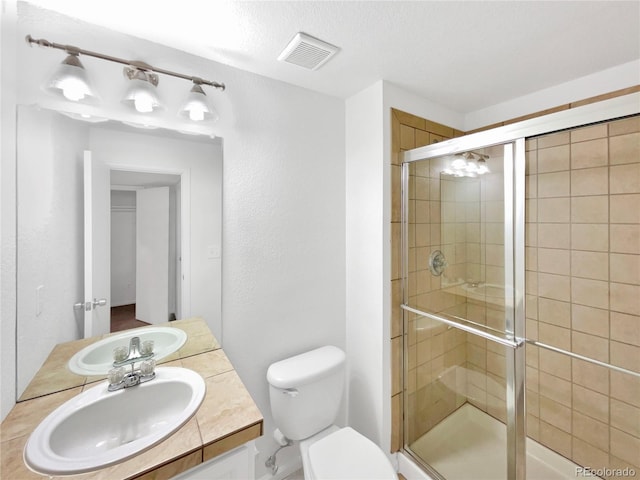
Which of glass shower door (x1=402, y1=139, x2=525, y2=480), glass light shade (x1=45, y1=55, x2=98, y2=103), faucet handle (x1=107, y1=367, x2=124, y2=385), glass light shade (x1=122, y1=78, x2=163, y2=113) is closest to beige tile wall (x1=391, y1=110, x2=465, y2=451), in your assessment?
glass shower door (x1=402, y1=139, x2=525, y2=480)

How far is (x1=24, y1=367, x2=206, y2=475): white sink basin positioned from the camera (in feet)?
2.42

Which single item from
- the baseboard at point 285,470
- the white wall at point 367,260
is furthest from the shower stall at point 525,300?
the baseboard at point 285,470

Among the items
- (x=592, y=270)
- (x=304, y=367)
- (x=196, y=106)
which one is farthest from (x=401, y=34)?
(x=304, y=367)

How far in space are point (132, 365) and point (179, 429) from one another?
43 centimetres

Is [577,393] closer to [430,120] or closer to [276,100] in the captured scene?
[430,120]

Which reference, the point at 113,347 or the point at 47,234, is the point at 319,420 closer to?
the point at 113,347

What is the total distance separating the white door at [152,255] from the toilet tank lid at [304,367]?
615mm

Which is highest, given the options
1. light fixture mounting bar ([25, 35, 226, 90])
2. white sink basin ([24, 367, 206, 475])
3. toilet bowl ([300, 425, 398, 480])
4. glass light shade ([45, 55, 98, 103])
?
light fixture mounting bar ([25, 35, 226, 90])

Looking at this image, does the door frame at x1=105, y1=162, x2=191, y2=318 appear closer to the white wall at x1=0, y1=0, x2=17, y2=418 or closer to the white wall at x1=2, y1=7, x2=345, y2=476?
the white wall at x1=2, y1=7, x2=345, y2=476

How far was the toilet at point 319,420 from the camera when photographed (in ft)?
4.00

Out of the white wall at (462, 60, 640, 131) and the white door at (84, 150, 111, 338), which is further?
the white wall at (462, 60, 640, 131)

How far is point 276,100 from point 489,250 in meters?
1.42

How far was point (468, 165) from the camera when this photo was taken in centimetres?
146

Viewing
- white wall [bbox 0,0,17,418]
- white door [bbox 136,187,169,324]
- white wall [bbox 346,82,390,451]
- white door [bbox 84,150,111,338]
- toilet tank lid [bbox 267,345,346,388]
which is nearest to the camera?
white wall [bbox 0,0,17,418]
